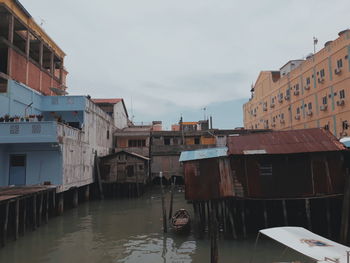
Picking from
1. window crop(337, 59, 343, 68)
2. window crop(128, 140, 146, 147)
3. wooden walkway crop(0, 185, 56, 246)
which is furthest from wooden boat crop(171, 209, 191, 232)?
window crop(337, 59, 343, 68)

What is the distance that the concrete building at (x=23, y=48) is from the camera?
73.3 feet

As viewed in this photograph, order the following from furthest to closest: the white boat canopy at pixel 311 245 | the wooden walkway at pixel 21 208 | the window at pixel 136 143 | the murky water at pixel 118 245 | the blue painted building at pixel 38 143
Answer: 1. the window at pixel 136 143
2. the blue painted building at pixel 38 143
3. the wooden walkway at pixel 21 208
4. the murky water at pixel 118 245
5. the white boat canopy at pixel 311 245

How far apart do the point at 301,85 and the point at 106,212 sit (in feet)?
98.1

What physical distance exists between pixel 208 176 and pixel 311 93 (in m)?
25.2

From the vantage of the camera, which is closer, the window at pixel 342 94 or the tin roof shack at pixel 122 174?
the window at pixel 342 94

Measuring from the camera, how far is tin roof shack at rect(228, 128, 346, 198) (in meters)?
14.2

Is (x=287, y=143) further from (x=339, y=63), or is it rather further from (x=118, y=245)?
(x=339, y=63)

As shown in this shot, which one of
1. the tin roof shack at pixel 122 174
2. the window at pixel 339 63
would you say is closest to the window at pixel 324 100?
the window at pixel 339 63

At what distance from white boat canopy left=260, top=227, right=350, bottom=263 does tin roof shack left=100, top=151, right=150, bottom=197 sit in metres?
22.1

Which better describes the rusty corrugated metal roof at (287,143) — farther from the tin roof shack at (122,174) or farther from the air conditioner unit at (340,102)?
the tin roof shack at (122,174)

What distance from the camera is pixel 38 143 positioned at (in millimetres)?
19219

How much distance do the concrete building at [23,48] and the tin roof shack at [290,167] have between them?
1943 cm

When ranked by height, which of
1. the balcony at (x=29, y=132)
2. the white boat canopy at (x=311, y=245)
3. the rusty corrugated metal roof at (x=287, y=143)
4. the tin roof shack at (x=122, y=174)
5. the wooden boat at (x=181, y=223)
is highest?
the balcony at (x=29, y=132)

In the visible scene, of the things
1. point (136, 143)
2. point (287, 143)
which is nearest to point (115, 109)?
point (136, 143)
